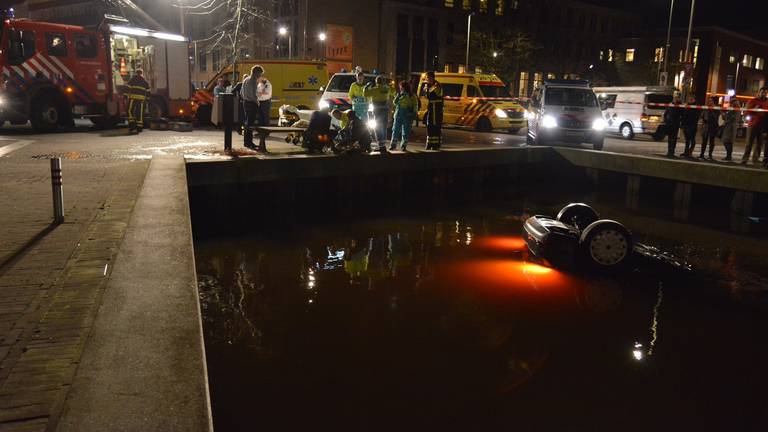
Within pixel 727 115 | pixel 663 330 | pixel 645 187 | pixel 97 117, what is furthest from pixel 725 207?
pixel 97 117

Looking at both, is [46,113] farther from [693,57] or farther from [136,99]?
[693,57]

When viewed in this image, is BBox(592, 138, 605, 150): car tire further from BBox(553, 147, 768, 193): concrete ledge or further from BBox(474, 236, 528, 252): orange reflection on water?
BBox(474, 236, 528, 252): orange reflection on water

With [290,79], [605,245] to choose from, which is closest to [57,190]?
[605,245]

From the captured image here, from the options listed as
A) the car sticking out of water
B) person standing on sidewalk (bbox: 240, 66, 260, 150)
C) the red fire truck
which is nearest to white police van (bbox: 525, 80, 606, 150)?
person standing on sidewalk (bbox: 240, 66, 260, 150)

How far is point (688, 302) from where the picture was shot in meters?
7.78

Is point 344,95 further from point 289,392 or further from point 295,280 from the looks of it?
point 289,392

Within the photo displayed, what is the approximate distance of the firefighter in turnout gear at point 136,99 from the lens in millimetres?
18031

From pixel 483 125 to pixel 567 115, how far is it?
8.84m

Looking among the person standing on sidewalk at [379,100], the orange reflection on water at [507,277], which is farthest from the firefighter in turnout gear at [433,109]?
the orange reflection on water at [507,277]

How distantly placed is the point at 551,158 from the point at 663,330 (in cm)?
1162

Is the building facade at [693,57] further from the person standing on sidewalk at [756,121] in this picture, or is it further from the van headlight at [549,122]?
the person standing on sidewalk at [756,121]

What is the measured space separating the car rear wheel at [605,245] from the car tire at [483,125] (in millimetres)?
18702

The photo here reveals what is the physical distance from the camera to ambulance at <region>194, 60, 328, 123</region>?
25.4 meters

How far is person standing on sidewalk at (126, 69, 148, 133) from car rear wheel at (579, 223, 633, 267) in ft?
45.7
